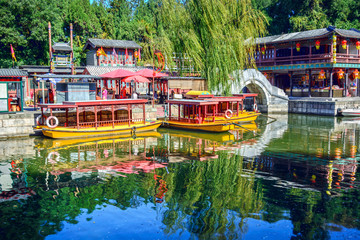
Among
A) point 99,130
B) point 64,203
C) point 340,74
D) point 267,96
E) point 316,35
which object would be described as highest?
point 316,35

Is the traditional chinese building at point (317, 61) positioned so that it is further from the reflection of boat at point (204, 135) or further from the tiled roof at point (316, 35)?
the reflection of boat at point (204, 135)

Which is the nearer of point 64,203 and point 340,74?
point 64,203

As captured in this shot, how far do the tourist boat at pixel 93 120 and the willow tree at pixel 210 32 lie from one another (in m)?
5.96

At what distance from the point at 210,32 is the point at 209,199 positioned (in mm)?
17846

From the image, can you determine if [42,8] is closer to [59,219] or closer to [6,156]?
[6,156]

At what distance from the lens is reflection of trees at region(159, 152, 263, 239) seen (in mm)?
9211

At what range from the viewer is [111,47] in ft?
120

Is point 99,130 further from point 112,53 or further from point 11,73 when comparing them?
point 112,53

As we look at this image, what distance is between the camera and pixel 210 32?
26.3 metres

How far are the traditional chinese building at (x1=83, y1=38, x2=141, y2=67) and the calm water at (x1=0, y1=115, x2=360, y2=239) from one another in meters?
17.5

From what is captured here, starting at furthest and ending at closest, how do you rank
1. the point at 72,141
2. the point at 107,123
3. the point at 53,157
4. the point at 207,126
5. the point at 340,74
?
the point at 340,74 → the point at 107,123 → the point at 207,126 → the point at 72,141 → the point at 53,157

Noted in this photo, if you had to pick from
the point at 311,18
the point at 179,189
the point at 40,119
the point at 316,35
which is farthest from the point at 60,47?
the point at 311,18

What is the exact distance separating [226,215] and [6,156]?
11797mm

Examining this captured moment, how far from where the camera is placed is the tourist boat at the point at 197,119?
23.3 metres
